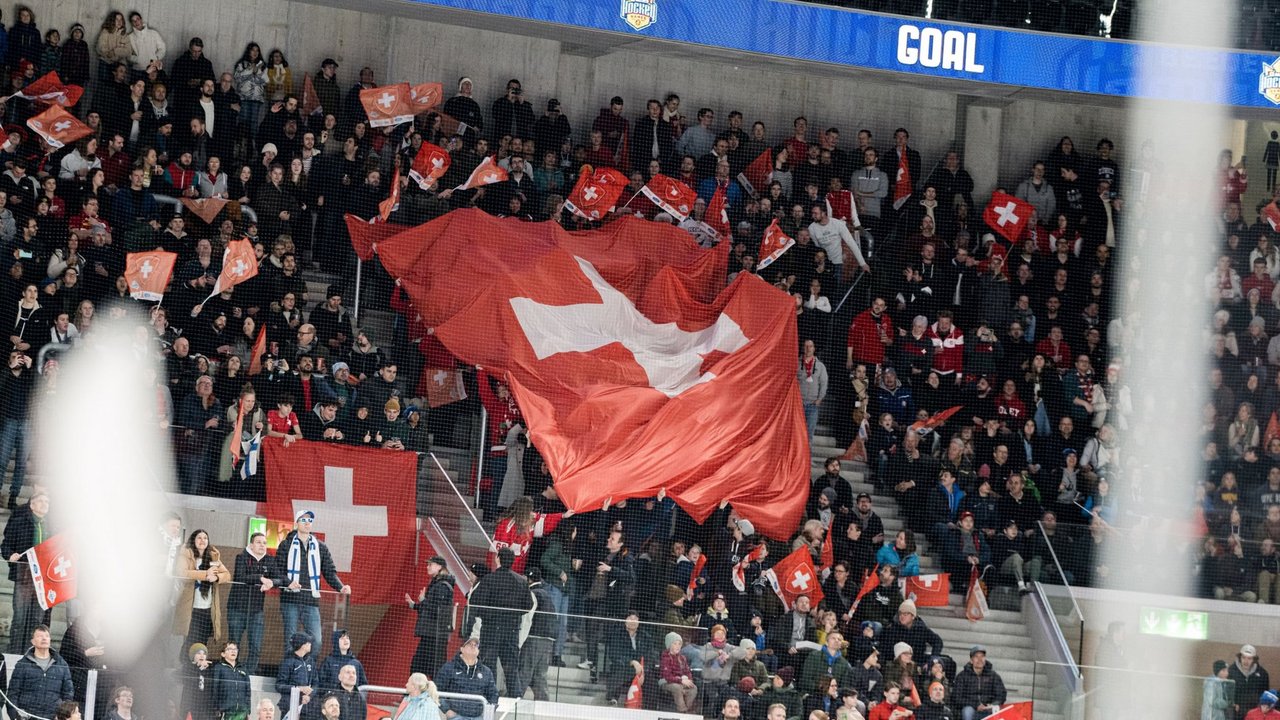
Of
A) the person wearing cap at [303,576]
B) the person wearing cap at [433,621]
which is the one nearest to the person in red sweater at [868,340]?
the person wearing cap at [433,621]

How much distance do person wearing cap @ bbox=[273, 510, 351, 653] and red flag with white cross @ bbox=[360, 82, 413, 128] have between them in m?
5.12

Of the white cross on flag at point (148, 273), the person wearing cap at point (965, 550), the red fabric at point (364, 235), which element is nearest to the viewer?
the white cross on flag at point (148, 273)

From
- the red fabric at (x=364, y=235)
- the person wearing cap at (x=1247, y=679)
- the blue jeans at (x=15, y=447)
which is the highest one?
the red fabric at (x=364, y=235)

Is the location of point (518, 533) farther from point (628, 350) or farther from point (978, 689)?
point (978, 689)

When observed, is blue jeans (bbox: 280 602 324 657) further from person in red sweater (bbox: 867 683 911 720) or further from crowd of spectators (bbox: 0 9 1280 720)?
person in red sweater (bbox: 867 683 911 720)

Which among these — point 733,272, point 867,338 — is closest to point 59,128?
point 733,272

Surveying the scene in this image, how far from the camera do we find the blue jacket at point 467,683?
1291 centimetres

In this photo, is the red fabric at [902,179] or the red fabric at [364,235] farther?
the red fabric at [902,179]

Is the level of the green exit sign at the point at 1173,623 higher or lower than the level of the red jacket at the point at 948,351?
lower

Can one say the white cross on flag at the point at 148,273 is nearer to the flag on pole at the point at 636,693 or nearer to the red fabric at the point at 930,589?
the flag on pole at the point at 636,693

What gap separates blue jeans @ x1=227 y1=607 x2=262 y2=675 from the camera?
12.7 m

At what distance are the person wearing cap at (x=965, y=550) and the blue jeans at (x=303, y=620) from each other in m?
5.86

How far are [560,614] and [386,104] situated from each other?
6.37m

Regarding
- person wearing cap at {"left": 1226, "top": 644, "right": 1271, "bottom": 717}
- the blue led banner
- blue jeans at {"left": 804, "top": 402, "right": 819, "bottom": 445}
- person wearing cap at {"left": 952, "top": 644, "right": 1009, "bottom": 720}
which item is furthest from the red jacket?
person wearing cap at {"left": 1226, "top": 644, "right": 1271, "bottom": 717}
